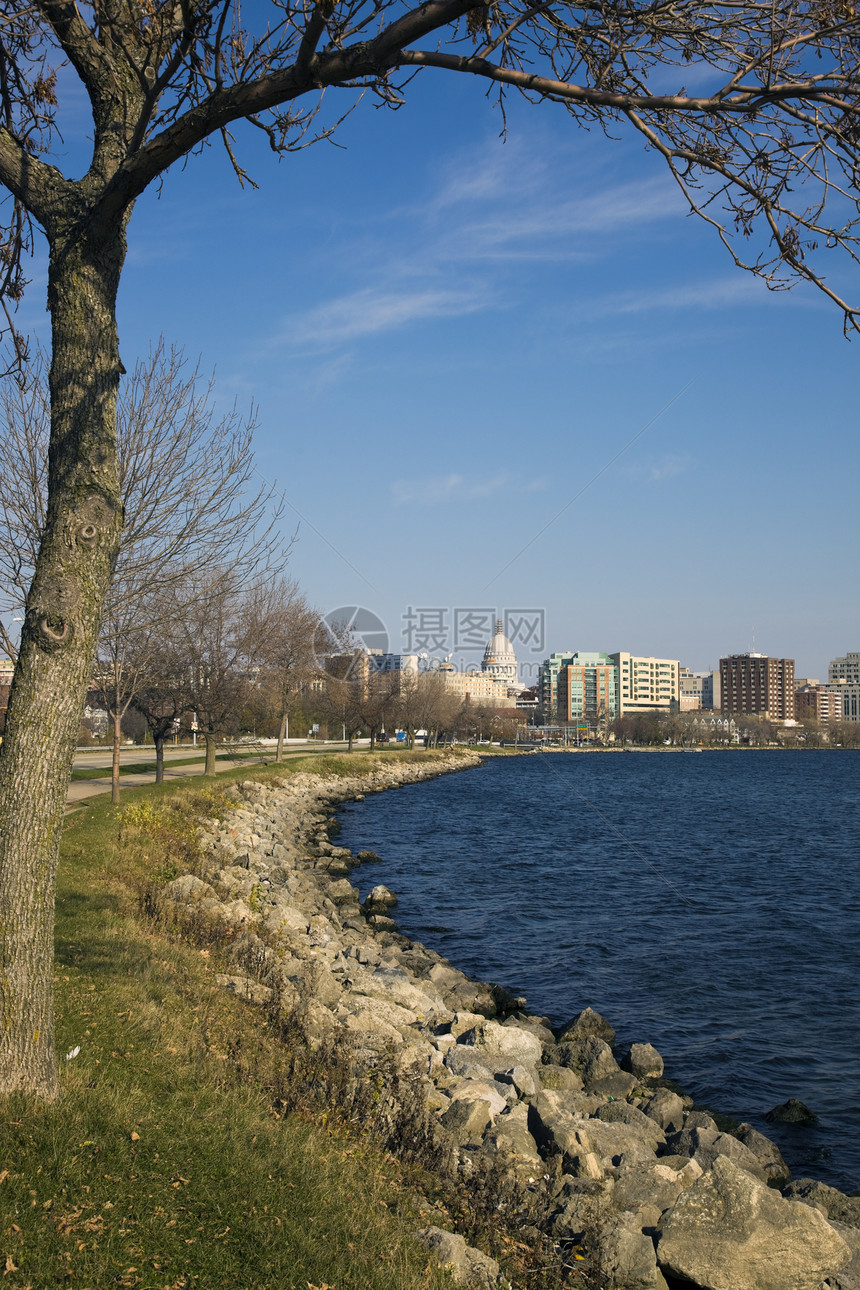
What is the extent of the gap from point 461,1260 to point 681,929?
18140mm

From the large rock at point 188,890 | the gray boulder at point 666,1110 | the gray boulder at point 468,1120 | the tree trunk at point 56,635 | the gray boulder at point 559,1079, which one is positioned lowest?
the gray boulder at point 666,1110

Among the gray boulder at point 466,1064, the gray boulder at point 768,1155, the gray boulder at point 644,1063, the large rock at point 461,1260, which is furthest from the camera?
the gray boulder at point 644,1063

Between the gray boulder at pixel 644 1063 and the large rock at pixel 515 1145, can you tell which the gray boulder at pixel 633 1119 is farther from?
the gray boulder at pixel 644 1063

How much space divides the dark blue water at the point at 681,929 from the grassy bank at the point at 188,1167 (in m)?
7.04

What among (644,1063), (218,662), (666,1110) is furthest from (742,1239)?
(218,662)

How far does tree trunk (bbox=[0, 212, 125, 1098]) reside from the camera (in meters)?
5.53

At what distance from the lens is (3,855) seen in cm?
550

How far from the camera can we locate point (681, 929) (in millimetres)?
22172

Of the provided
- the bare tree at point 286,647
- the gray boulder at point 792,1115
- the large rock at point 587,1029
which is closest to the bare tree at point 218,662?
the bare tree at point 286,647

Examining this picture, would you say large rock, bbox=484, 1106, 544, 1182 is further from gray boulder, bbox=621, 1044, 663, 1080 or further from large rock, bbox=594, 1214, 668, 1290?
gray boulder, bbox=621, 1044, 663, 1080

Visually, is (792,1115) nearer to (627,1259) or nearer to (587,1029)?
(587,1029)

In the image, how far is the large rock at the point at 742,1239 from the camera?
23.6 feet

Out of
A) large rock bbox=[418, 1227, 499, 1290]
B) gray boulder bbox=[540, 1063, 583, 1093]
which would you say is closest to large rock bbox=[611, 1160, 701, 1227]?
large rock bbox=[418, 1227, 499, 1290]

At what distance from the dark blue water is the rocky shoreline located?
1301 millimetres
